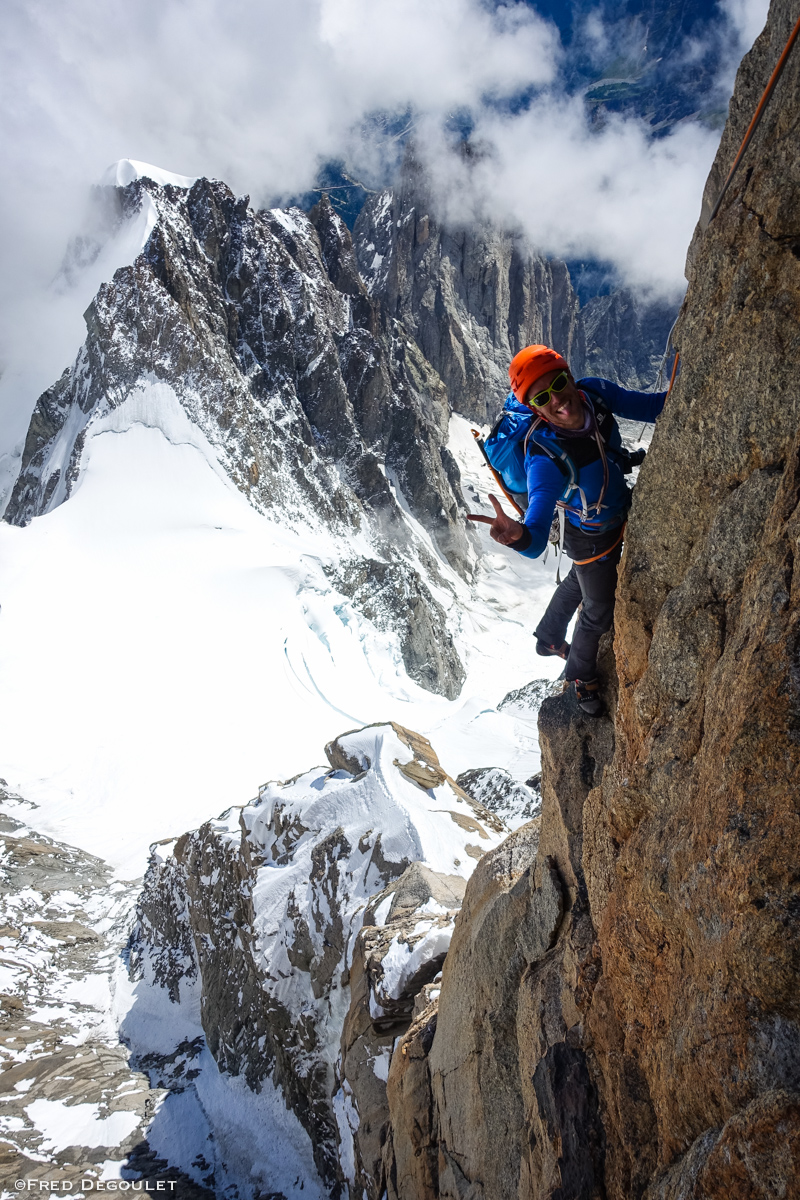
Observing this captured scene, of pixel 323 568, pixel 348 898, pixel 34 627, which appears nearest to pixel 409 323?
pixel 323 568

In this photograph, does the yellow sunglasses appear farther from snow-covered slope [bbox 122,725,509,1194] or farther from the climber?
snow-covered slope [bbox 122,725,509,1194]

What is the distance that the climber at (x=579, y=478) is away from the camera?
11.8 feet

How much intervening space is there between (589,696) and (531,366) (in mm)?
2309

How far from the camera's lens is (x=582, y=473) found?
3875 mm

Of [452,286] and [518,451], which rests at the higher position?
[452,286]

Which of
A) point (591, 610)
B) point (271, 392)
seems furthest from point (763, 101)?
point (271, 392)

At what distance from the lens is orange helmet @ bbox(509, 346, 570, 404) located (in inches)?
142

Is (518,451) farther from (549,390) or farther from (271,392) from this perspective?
(271,392)

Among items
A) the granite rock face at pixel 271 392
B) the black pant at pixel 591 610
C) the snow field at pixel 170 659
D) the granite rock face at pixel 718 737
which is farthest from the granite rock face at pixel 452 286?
the granite rock face at pixel 718 737

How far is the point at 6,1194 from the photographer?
33.3 ft

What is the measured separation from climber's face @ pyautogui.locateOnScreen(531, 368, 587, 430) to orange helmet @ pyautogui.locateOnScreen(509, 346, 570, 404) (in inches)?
1.4

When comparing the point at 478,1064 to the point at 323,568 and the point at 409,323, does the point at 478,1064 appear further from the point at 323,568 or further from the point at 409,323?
the point at 409,323

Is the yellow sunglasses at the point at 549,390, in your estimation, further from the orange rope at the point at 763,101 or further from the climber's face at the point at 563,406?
the orange rope at the point at 763,101

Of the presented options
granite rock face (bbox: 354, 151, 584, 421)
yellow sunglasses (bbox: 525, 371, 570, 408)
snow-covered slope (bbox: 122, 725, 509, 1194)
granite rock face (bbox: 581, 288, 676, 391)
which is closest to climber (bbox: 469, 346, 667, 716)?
yellow sunglasses (bbox: 525, 371, 570, 408)
